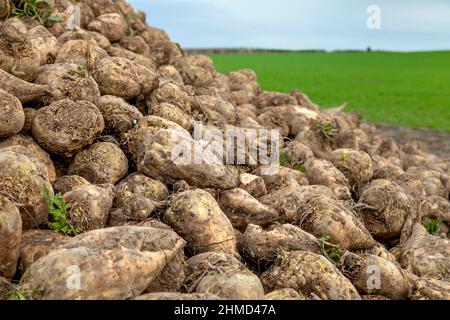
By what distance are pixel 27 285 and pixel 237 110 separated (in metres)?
4.64

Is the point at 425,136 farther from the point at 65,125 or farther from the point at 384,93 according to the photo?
the point at 65,125

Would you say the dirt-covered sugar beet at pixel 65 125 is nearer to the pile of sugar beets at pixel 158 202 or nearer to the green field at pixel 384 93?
the pile of sugar beets at pixel 158 202

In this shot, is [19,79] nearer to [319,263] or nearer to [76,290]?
[76,290]

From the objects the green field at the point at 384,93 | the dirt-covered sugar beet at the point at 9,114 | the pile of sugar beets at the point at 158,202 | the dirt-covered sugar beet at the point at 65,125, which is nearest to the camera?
the pile of sugar beets at the point at 158,202

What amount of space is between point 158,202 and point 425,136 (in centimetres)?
1321

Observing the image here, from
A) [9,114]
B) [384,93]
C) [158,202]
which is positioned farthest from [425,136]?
[9,114]

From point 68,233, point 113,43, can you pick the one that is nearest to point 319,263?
point 68,233

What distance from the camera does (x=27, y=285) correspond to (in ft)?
9.86

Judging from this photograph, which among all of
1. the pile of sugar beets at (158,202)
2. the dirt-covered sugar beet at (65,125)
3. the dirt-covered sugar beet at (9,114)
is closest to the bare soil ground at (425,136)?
the pile of sugar beets at (158,202)

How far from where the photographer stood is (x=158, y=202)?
14.0 feet

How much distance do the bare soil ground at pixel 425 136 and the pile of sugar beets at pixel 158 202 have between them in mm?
7294

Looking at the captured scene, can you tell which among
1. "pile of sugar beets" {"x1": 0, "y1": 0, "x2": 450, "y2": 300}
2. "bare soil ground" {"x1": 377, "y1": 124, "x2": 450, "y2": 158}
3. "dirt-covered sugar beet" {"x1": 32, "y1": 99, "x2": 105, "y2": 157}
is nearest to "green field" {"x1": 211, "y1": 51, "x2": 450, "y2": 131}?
"bare soil ground" {"x1": 377, "y1": 124, "x2": 450, "y2": 158}

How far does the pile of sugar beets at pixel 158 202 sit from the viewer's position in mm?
3279

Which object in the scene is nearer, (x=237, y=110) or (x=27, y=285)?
(x=27, y=285)
